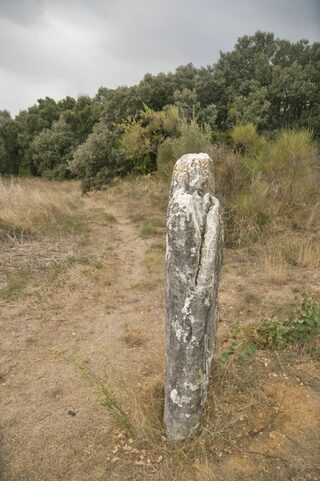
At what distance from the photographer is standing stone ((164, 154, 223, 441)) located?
2.30m

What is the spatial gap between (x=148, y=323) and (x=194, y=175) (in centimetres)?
240

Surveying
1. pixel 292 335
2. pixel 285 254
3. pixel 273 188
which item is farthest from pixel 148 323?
pixel 273 188

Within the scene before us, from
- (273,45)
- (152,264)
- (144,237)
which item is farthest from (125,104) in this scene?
(152,264)

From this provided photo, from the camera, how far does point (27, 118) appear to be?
23375 mm

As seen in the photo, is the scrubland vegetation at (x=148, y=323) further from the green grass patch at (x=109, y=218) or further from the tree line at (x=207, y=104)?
the tree line at (x=207, y=104)

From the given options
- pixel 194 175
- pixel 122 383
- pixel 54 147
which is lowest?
pixel 122 383

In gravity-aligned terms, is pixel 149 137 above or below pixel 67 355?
above

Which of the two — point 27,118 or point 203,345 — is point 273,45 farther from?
point 203,345

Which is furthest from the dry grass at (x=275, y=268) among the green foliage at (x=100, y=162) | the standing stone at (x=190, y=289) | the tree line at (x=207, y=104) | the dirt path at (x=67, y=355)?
the green foliage at (x=100, y=162)

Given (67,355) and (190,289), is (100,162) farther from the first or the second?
(190,289)

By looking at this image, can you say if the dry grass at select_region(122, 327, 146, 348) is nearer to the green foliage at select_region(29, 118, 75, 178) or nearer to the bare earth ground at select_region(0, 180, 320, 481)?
the bare earth ground at select_region(0, 180, 320, 481)

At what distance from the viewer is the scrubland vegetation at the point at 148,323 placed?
2.56 meters

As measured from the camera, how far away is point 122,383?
2.94 m

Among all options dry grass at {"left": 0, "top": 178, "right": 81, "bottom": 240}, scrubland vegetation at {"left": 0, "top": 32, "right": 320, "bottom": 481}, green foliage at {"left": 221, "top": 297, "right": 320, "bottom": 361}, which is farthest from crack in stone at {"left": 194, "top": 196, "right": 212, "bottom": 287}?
dry grass at {"left": 0, "top": 178, "right": 81, "bottom": 240}
